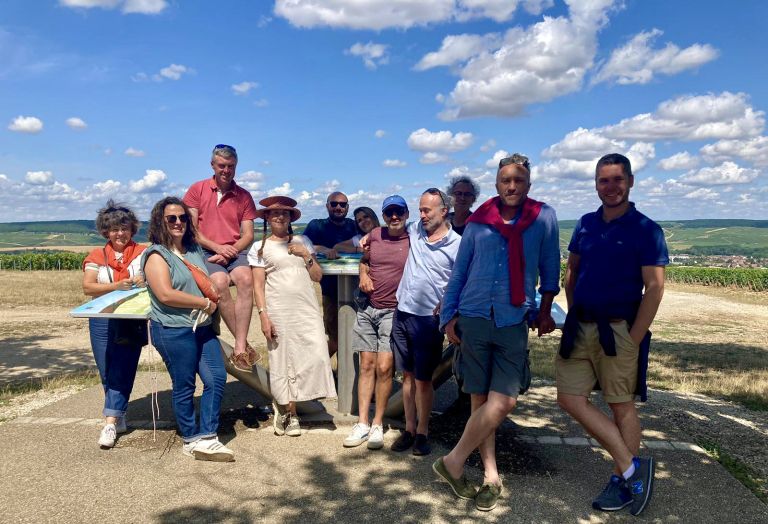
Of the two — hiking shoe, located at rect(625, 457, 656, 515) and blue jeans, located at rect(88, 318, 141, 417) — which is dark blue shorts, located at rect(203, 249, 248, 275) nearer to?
blue jeans, located at rect(88, 318, 141, 417)

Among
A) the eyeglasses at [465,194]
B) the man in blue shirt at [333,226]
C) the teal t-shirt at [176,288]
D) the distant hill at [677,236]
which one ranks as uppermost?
the eyeglasses at [465,194]

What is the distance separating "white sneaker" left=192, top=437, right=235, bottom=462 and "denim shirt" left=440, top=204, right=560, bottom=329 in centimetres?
202

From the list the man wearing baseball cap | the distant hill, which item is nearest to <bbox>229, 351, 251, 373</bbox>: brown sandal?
the man wearing baseball cap

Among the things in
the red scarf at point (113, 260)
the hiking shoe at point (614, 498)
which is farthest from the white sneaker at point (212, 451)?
the hiking shoe at point (614, 498)

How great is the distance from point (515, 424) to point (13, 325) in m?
12.9

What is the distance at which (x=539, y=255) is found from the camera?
130 inches

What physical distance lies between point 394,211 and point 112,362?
8.24ft

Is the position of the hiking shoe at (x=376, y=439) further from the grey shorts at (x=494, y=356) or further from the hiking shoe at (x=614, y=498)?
the hiking shoe at (x=614, y=498)

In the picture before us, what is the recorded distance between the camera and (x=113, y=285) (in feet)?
14.2

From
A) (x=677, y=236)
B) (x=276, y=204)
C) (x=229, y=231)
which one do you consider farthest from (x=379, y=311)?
(x=677, y=236)

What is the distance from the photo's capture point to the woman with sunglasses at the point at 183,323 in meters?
3.79

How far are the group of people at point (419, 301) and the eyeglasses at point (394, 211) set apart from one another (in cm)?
1

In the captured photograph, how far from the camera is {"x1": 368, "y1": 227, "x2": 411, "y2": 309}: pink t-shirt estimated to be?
4297 millimetres

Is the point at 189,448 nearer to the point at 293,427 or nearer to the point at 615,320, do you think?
the point at 293,427
